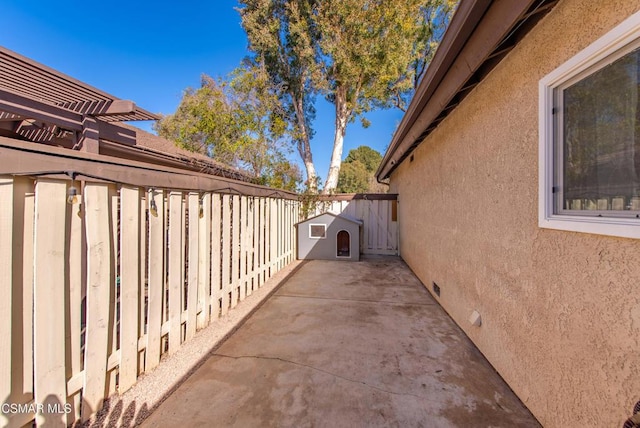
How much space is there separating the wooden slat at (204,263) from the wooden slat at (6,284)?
1.80 m

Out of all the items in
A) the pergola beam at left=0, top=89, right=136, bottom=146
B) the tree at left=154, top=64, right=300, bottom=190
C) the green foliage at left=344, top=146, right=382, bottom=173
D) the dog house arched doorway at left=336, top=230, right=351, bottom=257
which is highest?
the green foliage at left=344, top=146, right=382, bottom=173

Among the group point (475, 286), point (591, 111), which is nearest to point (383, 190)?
point (475, 286)

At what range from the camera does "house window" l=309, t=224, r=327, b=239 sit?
7855 millimetres

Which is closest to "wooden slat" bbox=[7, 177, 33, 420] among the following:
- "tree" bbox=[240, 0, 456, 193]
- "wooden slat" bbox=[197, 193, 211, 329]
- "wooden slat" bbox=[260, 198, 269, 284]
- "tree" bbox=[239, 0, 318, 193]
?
"wooden slat" bbox=[197, 193, 211, 329]

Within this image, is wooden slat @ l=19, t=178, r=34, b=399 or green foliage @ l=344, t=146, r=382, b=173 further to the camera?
green foliage @ l=344, t=146, r=382, b=173

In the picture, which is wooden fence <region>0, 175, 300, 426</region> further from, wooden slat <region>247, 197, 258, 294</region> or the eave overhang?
the eave overhang

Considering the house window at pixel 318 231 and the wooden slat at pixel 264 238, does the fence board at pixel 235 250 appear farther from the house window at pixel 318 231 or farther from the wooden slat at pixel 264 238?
the house window at pixel 318 231

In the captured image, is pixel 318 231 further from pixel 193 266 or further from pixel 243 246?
pixel 193 266

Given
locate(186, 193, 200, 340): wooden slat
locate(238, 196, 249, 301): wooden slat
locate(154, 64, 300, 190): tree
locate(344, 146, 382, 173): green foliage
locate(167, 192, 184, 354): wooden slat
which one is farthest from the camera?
locate(344, 146, 382, 173): green foliage

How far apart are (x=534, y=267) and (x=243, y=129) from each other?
30.1 ft

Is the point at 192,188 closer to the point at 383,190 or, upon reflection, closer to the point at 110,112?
the point at 110,112

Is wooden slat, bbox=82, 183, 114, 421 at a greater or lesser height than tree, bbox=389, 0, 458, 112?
lesser

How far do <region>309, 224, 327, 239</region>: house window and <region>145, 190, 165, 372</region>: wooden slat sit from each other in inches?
212

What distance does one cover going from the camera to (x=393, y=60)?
37.0ft
